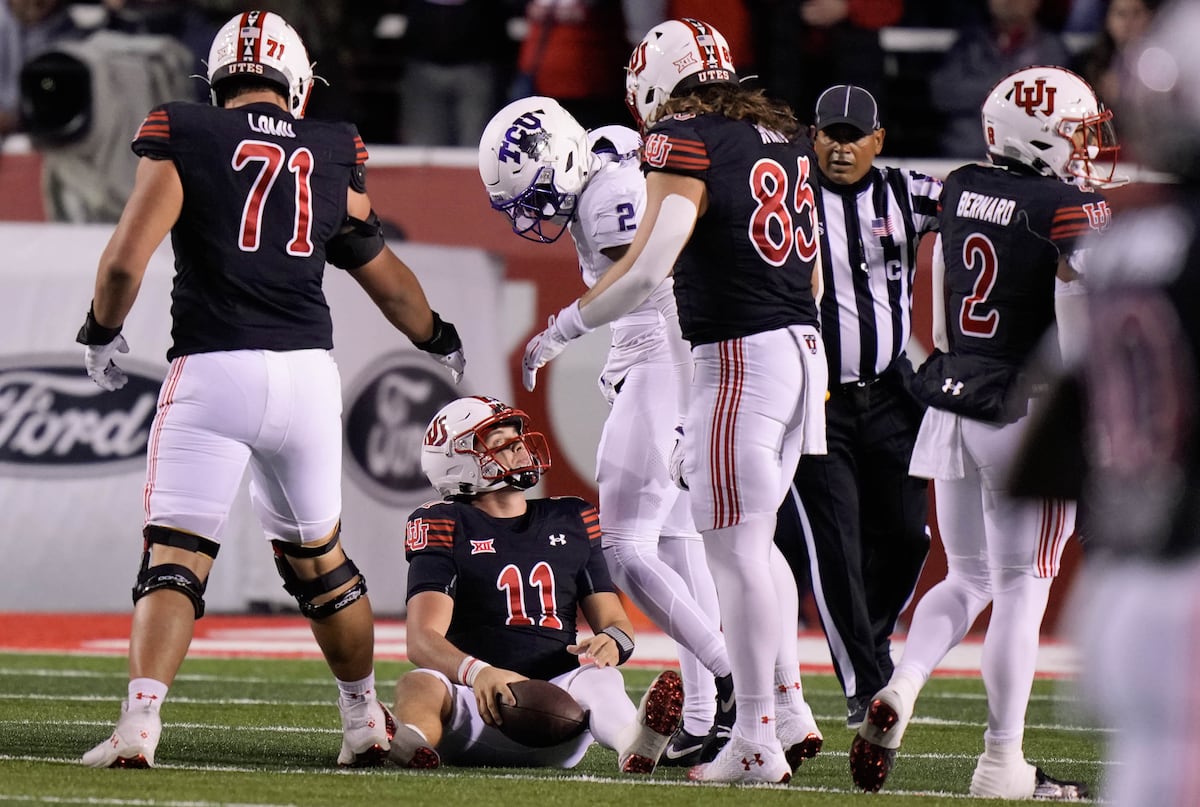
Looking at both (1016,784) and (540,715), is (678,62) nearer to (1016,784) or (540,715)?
(540,715)

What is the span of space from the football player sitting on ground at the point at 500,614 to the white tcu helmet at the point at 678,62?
3.13ft

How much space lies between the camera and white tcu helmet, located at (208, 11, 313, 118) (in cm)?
459

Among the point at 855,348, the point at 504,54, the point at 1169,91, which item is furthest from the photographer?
the point at 504,54

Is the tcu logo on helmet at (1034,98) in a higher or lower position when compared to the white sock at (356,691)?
higher

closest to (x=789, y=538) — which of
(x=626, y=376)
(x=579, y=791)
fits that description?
(x=626, y=376)

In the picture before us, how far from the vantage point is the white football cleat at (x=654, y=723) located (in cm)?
461

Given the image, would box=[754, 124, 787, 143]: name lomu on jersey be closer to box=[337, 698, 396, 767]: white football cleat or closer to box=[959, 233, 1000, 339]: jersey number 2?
box=[959, 233, 1000, 339]: jersey number 2

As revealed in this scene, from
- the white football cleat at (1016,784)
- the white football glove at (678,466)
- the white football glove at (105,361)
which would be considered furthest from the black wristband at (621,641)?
the white football glove at (105,361)

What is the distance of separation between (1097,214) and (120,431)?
498 centimetres

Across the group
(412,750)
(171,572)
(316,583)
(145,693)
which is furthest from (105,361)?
(412,750)

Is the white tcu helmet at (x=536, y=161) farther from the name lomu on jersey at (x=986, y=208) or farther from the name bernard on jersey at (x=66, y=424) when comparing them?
the name bernard on jersey at (x=66, y=424)

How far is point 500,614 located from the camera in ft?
16.1

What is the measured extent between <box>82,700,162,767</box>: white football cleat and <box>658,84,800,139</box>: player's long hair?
1.84 meters

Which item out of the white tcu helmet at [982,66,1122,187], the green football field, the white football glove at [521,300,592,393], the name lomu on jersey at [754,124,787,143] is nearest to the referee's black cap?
the white tcu helmet at [982,66,1122,187]
